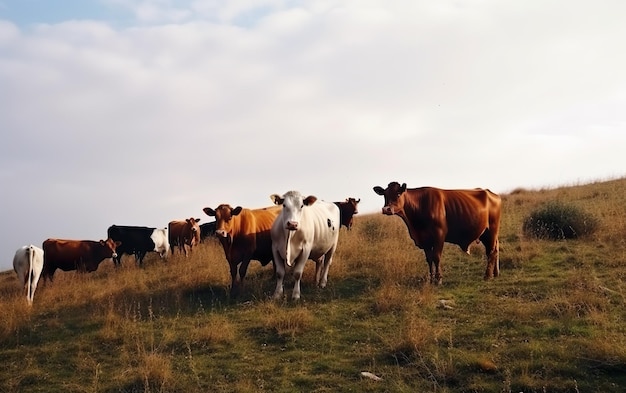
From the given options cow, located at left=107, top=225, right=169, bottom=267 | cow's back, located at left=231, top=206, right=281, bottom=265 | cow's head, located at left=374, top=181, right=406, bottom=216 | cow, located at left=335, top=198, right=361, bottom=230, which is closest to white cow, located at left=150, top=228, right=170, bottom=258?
cow, located at left=107, top=225, right=169, bottom=267

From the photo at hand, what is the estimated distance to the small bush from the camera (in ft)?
48.9

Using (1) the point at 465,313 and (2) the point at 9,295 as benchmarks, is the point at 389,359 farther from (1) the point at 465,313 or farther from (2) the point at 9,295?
(2) the point at 9,295

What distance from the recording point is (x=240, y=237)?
12.4 meters

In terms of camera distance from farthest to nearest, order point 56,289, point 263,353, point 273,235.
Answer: point 56,289
point 273,235
point 263,353

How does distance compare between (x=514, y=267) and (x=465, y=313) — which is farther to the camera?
(x=514, y=267)

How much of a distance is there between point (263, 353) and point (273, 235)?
12.0ft

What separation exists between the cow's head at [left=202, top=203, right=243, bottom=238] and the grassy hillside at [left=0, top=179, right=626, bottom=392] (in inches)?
53.1

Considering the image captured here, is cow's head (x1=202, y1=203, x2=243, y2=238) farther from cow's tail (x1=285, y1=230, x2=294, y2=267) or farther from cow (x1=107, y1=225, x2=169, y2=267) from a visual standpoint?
cow (x1=107, y1=225, x2=169, y2=267)

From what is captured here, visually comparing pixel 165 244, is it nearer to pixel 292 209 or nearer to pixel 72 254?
pixel 72 254

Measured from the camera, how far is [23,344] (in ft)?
32.4

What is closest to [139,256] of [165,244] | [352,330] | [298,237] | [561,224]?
[165,244]

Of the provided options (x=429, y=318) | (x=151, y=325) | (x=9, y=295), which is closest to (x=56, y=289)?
(x=9, y=295)

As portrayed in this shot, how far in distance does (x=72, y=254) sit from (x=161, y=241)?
486 centimetres

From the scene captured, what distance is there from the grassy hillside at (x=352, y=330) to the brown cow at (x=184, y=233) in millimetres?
6854
